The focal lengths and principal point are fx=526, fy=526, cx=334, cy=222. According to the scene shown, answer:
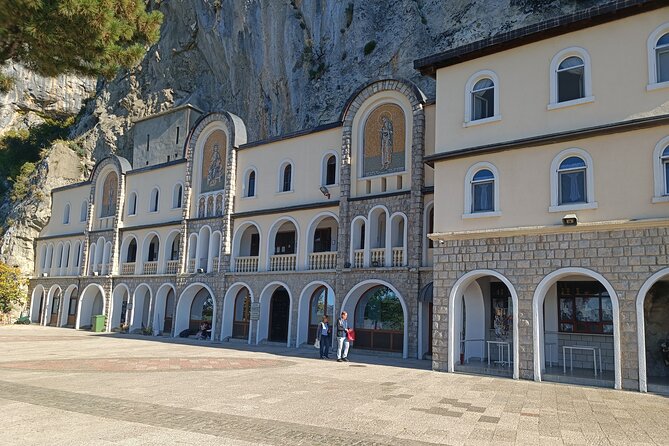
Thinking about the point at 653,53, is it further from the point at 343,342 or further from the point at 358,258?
the point at 343,342

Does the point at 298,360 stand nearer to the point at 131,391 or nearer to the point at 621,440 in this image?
the point at 131,391

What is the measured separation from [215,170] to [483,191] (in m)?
15.6

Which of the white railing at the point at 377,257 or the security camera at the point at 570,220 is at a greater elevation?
the security camera at the point at 570,220

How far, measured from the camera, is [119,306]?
102ft

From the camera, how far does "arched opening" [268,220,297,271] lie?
2298 centimetres

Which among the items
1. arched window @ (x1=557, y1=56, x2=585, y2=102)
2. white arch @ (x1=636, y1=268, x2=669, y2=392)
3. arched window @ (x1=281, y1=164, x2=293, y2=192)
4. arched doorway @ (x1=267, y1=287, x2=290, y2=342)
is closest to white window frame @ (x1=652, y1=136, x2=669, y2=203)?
white arch @ (x1=636, y1=268, x2=669, y2=392)

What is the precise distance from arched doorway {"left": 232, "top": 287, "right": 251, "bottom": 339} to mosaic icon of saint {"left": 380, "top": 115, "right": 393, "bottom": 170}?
971 cm

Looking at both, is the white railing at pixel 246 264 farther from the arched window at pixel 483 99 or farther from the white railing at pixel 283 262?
the arched window at pixel 483 99

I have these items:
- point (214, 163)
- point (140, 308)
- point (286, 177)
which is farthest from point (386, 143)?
point (140, 308)

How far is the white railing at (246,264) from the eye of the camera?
78.9 feet

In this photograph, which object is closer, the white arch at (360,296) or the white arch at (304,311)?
the white arch at (360,296)

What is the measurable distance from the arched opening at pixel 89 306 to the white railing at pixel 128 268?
2347 millimetres

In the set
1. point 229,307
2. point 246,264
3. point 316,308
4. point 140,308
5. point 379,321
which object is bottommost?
point 140,308

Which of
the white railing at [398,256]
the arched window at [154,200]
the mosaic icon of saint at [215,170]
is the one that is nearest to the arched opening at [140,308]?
the arched window at [154,200]
